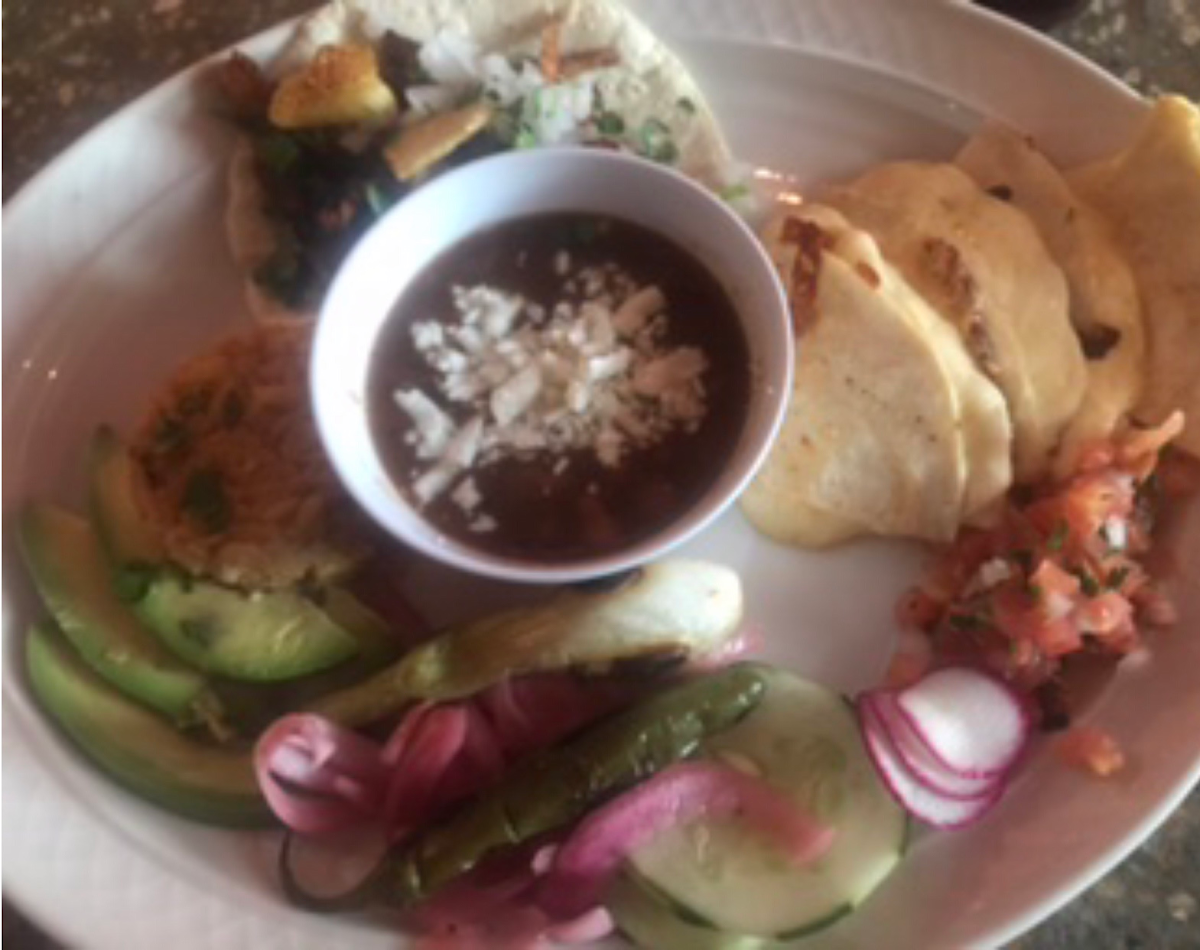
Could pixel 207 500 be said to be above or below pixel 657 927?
above

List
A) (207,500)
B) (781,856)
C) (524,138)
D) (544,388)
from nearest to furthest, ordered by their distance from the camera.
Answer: (781,856), (544,388), (207,500), (524,138)

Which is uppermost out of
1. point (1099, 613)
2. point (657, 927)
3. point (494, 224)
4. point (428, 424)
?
point (494, 224)

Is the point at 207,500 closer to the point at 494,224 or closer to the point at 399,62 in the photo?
the point at 494,224

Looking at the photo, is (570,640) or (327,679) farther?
(327,679)

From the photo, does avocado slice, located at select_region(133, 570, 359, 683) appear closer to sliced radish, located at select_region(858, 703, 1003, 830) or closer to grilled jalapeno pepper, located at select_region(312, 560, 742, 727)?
grilled jalapeno pepper, located at select_region(312, 560, 742, 727)

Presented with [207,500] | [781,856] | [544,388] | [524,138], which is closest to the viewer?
[781,856]

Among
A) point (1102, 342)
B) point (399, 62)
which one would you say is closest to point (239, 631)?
point (399, 62)

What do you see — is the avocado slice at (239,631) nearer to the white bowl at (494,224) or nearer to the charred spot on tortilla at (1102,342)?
the white bowl at (494,224)

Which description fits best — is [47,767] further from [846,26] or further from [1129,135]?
[1129,135]
